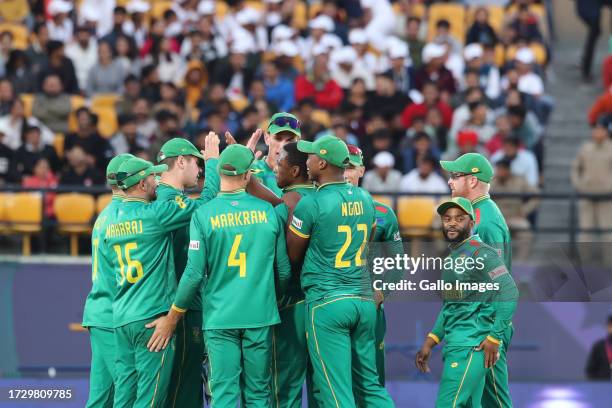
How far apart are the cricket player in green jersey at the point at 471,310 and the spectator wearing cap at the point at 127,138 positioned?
297 inches

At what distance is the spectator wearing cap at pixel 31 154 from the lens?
15719mm

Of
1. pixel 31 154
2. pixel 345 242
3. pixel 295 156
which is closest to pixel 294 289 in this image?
pixel 345 242

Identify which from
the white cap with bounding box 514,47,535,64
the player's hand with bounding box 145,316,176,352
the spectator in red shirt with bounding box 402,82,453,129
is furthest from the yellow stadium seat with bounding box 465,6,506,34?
the player's hand with bounding box 145,316,176,352

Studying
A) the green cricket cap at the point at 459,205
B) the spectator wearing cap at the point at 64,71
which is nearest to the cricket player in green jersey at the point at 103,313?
the green cricket cap at the point at 459,205

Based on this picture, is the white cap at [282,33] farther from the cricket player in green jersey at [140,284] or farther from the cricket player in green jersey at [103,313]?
the cricket player in green jersey at [140,284]

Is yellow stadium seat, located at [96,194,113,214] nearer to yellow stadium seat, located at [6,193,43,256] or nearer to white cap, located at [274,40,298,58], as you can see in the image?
yellow stadium seat, located at [6,193,43,256]

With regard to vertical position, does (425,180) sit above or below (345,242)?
above

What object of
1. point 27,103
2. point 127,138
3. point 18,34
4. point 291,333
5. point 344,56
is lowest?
point 291,333

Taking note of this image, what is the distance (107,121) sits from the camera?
56.6 feet

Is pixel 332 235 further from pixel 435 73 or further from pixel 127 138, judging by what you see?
pixel 435 73

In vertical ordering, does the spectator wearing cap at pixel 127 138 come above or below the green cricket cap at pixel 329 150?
above

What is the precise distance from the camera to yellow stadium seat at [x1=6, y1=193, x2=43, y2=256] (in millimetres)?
14328

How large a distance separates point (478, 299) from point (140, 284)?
2.48 meters

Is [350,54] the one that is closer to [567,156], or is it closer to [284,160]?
[567,156]
